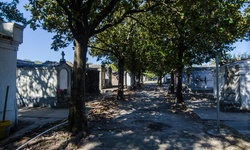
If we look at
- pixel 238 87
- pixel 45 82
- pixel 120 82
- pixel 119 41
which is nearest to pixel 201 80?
pixel 120 82

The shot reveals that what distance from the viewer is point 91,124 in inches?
333

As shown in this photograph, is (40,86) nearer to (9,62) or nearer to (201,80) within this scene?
(9,62)

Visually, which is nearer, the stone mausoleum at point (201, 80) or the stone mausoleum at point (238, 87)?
the stone mausoleum at point (238, 87)

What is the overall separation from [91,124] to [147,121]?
2.24m

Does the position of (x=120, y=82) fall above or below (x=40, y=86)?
above

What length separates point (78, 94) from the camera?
7191mm

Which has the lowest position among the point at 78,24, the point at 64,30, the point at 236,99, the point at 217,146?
the point at 217,146

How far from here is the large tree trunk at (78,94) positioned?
7.05m

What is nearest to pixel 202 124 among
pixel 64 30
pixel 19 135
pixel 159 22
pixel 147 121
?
pixel 147 121

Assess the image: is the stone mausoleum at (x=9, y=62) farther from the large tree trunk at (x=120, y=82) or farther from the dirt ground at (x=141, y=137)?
the large tree trunk at (x=120, y=82)

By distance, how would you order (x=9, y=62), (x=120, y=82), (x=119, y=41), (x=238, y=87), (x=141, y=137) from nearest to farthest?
(x=141, y=137) < (x=9, y=62) < (x=238, y=87) < (x=119, y=41) < (x=120, y=82)

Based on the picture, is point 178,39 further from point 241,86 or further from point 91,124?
point 91,124

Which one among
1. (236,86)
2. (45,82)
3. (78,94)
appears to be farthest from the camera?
(45,82)

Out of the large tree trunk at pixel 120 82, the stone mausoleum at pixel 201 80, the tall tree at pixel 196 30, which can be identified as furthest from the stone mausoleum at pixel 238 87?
the stone mausoleum at pixel 201 80
